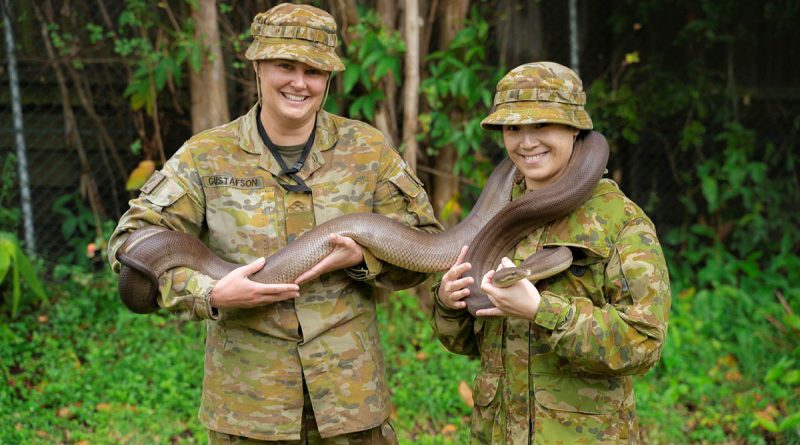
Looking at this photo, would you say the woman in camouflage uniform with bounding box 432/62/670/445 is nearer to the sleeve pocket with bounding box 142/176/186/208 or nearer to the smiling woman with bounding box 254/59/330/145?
the smiling woman with bounding box 254/59/330/145

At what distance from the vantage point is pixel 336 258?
338 cm

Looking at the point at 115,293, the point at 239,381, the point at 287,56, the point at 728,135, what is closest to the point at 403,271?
the point at 239,381

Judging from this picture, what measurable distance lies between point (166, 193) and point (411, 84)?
3418 mm

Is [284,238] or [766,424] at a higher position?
[284,238]

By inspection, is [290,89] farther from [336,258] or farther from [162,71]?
[162,71]

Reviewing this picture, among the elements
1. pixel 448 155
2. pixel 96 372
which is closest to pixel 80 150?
pixel 96 372

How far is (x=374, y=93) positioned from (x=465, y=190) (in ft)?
3.90

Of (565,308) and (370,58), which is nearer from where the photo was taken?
(565,308)

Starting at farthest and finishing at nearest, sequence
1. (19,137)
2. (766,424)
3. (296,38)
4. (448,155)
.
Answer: (448,155) < (19,137) < (766,424) < (296,38)

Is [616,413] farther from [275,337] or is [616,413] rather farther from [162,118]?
[162,118]

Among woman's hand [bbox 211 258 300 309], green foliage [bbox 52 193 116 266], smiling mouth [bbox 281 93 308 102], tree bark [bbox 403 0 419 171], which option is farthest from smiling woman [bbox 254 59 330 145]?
green foliage [bbox 52 193 116 266]

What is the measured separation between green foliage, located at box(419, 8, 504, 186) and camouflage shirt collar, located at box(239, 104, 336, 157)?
2871mm

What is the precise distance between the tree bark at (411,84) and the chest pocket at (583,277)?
11.3 ft

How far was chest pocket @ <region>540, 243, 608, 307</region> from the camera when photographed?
115 inches
